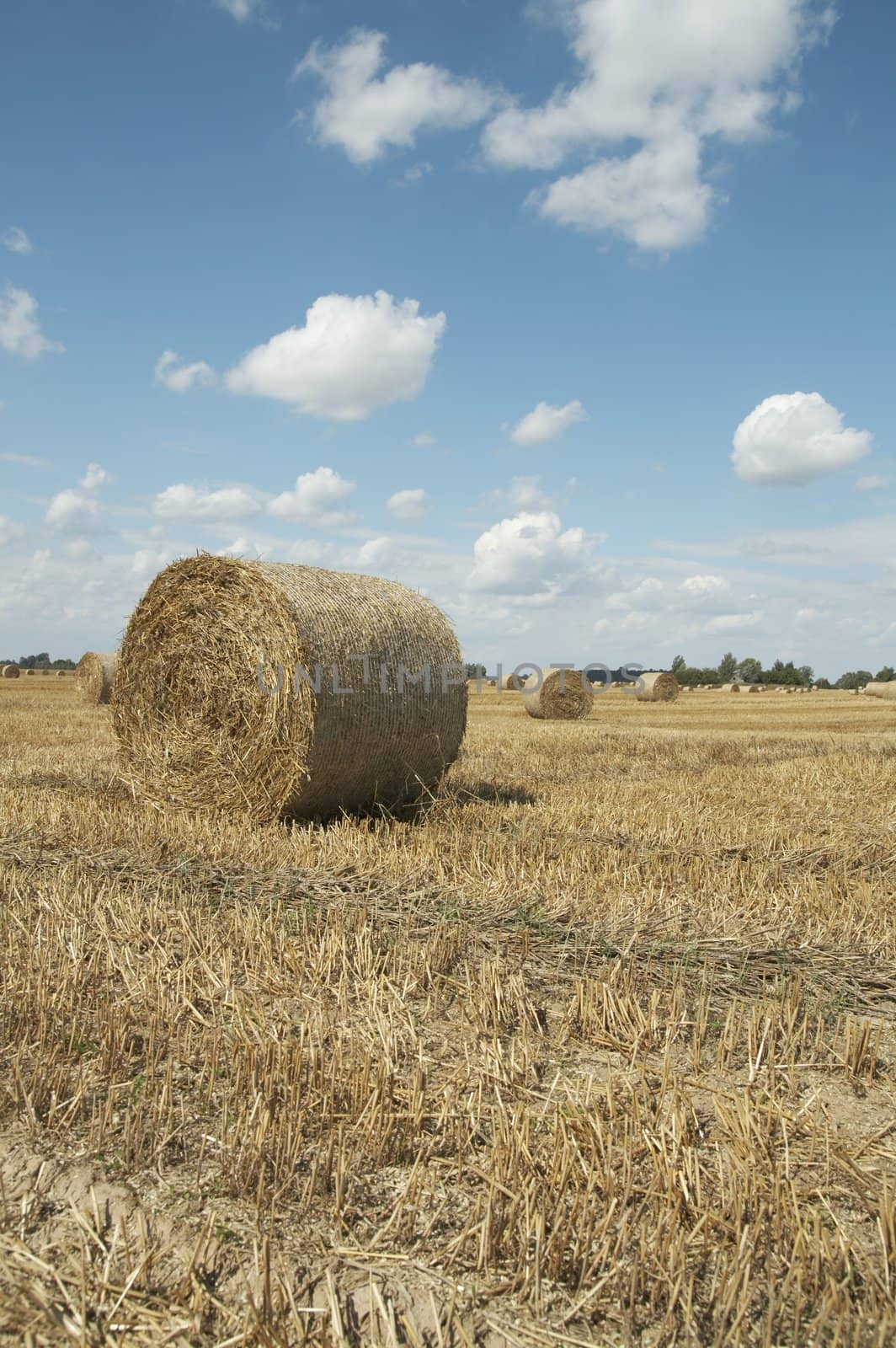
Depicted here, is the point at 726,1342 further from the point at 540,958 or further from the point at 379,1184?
the point at 540,958

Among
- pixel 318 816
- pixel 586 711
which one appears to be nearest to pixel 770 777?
pixel 318 816

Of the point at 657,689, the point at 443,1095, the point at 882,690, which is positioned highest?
the point at 657,689

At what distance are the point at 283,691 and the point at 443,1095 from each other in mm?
4553

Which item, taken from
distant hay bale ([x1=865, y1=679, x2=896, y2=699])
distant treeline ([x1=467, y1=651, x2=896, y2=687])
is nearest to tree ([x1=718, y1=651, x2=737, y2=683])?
distant treeline ([x1=467, y1=651, x2=896, y2=687])

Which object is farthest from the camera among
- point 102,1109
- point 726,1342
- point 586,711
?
point 586,711

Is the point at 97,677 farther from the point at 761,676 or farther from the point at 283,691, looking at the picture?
the point at 761,676

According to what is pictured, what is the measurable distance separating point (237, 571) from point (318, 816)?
192 cm

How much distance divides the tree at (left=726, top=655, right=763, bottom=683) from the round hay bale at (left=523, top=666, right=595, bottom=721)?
68.0 metres

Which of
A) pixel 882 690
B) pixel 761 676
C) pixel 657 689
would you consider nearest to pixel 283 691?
pixel 657 689

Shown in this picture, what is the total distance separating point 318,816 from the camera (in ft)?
24.8

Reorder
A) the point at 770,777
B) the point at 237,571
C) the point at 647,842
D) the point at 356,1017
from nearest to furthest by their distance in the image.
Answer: the point at 356,1017 → the point at 647,842 → the point at 237,571 → the point at 770,777

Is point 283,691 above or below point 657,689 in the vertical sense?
above

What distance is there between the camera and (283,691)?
283 inches

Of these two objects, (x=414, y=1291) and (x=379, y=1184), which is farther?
(x=379, y=1184)
